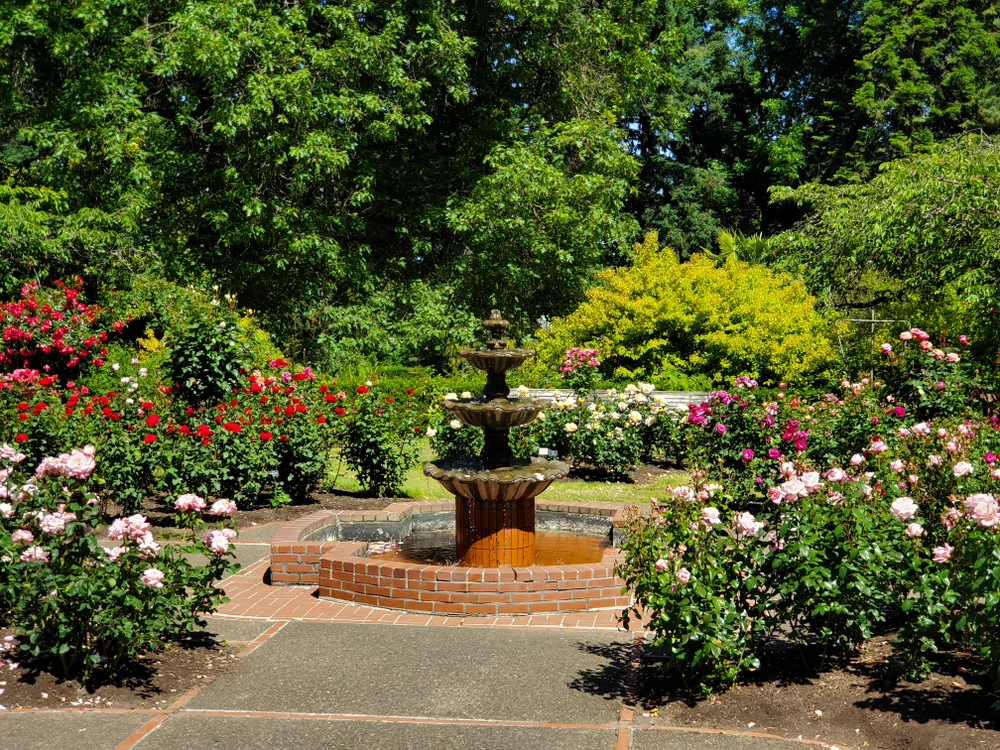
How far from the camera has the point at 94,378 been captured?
14.9m

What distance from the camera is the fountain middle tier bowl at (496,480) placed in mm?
6426

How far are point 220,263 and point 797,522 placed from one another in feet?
50.2

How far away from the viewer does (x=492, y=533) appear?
664cm

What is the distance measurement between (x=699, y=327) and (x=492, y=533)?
10004 millimetres

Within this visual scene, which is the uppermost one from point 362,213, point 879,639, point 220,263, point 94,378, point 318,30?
point 318,30

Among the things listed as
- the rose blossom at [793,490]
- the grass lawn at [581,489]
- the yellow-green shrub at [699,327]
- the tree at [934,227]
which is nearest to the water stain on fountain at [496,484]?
the rose blossom at [793,490]

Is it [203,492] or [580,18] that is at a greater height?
[580,18]

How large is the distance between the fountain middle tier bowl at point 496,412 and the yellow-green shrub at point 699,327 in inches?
338

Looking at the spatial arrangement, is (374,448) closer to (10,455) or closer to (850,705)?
(10,455)

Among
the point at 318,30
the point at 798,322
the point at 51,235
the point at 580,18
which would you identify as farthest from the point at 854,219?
the point at 51,235

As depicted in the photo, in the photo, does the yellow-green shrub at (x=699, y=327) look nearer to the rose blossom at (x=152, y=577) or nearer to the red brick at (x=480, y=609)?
the red brick at (x=480, y=609)

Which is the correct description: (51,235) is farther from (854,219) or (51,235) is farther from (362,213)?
(854,219)

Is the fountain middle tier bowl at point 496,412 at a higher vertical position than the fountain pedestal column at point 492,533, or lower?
higher

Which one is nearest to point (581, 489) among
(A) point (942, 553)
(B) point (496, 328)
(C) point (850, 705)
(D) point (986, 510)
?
(B) point (496, 328)
